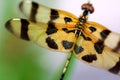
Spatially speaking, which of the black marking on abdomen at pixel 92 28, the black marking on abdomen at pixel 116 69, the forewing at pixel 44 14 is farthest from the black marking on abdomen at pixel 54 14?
the black marking on abdomen at pixel 116 69

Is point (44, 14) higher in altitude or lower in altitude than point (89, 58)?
higher

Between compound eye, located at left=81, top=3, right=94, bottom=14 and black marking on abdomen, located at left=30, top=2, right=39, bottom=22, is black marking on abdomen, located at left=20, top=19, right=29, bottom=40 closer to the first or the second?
black marking on abdomen, located at left=30, top=2, right=39, bottom=22

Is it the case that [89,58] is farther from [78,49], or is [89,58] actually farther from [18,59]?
[18,59]

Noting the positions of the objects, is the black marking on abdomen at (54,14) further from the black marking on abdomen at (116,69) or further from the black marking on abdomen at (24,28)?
the black marking on abdomen at (116,69)

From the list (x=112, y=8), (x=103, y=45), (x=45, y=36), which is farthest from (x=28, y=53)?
(x=112, y=8)

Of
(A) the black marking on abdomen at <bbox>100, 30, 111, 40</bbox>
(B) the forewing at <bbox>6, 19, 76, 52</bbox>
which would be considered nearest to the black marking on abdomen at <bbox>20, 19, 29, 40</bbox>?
(B) the forewing at <bbox>6, 19, 76, 52</bbox>

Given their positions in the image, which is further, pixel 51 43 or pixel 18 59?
pixel 51 43

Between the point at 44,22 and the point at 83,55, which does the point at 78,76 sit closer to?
the point at 83,55

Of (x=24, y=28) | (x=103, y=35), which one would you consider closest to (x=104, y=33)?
(x=103, y=35)
